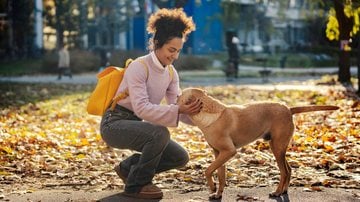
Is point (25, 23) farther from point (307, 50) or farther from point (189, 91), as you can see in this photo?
point (189, 91)

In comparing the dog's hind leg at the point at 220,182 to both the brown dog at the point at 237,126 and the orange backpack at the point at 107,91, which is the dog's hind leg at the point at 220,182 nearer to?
the brown dog at the point at 237,126

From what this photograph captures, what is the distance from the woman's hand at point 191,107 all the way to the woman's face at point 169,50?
18.7 inches

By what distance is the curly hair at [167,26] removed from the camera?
19.2 feet

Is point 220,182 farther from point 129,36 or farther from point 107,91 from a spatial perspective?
point 129,36

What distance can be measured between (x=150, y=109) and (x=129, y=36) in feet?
151

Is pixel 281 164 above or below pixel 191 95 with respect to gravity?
below

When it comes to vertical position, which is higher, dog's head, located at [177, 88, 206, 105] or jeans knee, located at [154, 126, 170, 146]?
dog's head, located at [177, 88, 206, 105]

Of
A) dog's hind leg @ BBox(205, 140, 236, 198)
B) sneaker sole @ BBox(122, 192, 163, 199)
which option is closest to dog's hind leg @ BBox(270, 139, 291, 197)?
dog's hind leg @ BBox(205, 140, 236, 198)

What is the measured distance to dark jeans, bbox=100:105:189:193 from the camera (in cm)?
591

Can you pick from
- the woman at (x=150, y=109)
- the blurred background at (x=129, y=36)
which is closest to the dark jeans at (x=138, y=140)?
the woman at (x=150, y=109)

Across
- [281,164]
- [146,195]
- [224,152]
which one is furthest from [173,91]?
[281,164]

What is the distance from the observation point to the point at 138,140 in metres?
5.95

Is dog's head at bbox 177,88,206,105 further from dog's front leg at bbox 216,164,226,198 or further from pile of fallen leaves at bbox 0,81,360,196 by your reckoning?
pile of fallen leaves at bbox 0,81,360,196

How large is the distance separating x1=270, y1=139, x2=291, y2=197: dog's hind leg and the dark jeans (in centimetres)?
92
